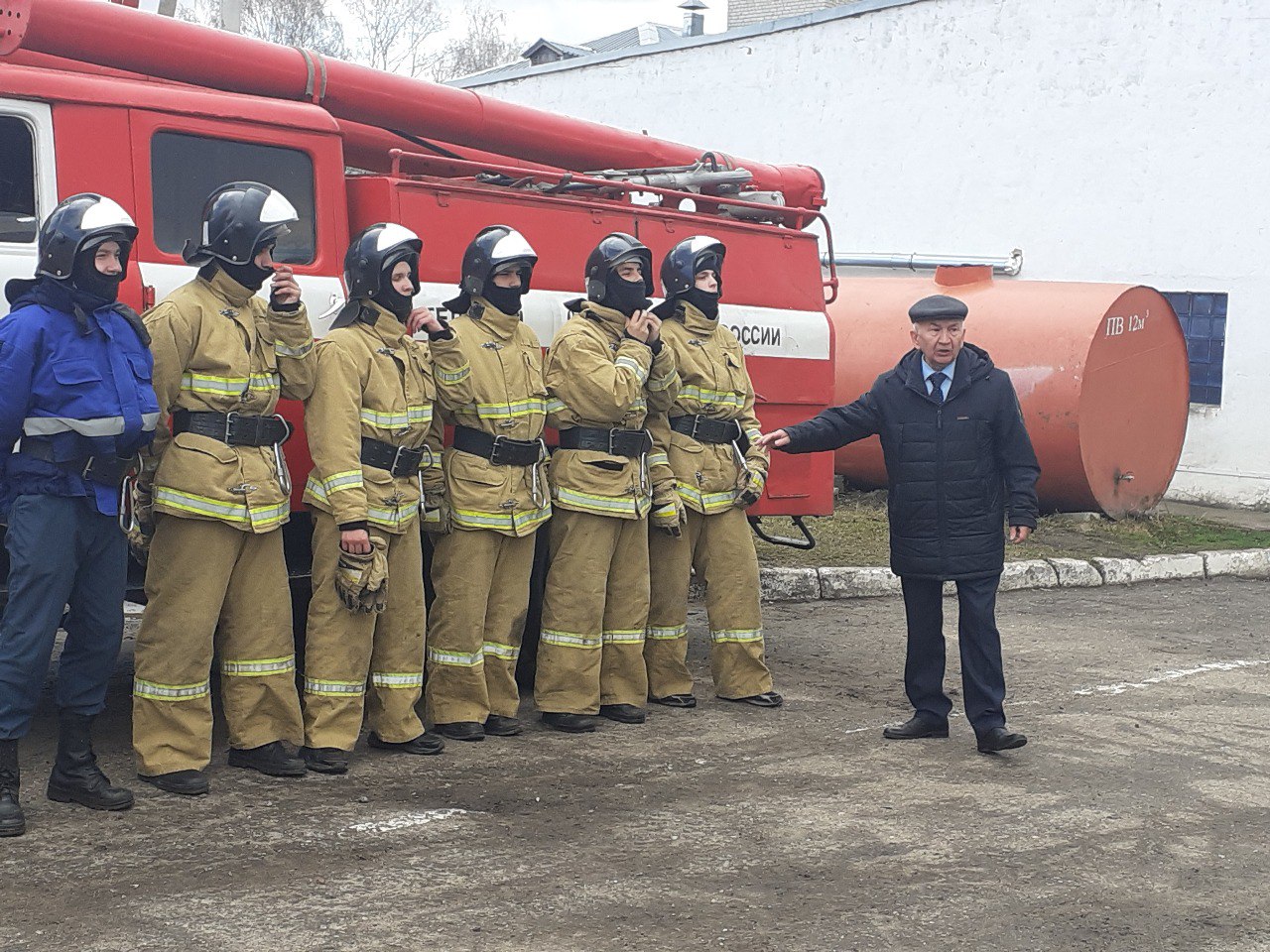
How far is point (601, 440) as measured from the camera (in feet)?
22.3

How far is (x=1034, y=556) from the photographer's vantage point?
11.6 meters

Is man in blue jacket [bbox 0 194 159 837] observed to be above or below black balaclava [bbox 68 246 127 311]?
below

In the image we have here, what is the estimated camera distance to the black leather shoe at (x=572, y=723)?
266 inches

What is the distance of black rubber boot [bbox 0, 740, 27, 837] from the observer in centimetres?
492

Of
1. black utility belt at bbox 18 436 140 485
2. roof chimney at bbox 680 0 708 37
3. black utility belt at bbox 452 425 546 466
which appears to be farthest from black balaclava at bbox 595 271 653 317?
roof chimney at bbox 680 0 708 37

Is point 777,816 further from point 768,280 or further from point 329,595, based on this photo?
point 768,280

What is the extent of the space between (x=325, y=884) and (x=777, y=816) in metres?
1.63

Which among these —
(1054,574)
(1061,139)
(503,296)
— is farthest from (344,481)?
(1061,139)

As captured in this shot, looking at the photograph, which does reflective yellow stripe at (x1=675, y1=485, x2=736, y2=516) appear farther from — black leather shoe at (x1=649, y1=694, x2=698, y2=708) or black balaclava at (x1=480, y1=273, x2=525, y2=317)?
black balaclava at (x1=480, y1=273, x2=525, y2=317)

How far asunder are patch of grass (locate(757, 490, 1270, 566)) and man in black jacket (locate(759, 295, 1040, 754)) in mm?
3888

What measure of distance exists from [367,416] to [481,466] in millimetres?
615

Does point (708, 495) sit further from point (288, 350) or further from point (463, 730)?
point (288, 350)

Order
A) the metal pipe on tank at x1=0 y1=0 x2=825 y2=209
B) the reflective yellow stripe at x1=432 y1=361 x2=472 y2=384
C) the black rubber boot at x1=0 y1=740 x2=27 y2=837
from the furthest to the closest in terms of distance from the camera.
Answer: the reflective yellow stripe at x1=432 y1=361 x2=472 y2=384 → the metal pipe on tank at x1=0 y1=0 x2=825 y2=209 → the black rubber boot at x1=0 y1=740 x2=27 y2=837

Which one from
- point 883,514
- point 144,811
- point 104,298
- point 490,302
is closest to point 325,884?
point 144,811
